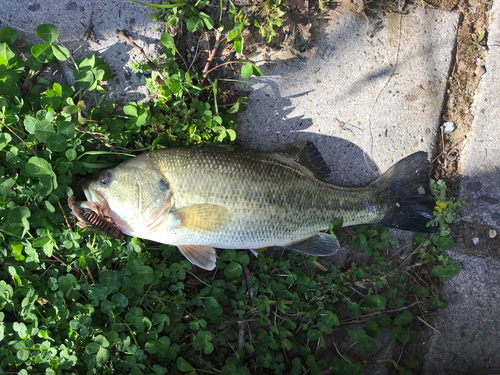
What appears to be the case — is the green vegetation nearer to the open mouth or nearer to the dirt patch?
the open mouth

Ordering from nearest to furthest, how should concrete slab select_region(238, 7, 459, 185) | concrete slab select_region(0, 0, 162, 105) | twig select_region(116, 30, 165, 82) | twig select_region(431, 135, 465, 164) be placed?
concrete slab select_region(0, 0, 162, 105), twig select_region(116, 30, 165, 82), concrete slab select_region(238, 7, 459, 185), twig select_region(431, 135, 465, 164)

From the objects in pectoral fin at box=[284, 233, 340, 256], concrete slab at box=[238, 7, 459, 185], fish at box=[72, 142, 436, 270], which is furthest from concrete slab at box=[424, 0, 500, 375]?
pectoral fin at box=[284, 233, 340, 256]

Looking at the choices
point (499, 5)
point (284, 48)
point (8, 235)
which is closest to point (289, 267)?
point (284, 48)

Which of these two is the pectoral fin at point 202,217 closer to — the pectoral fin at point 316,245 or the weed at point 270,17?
the pectoral fin at point 316,245

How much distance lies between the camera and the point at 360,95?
3434mm

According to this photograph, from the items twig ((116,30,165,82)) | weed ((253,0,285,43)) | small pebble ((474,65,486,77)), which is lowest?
small pebble ((474,65,486,77))

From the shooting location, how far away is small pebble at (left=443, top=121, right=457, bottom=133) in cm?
350

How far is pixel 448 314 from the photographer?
347 cm

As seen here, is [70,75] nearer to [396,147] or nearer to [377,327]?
[396,147]

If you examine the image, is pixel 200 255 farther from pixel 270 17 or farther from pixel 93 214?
pixel 270 17

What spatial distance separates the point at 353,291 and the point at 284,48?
234 cm

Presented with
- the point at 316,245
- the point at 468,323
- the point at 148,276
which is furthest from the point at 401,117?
the point at 148,276

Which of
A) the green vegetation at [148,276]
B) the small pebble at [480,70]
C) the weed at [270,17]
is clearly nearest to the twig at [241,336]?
the green vegetation at [148,276]

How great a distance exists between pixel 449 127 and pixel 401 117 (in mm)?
475
